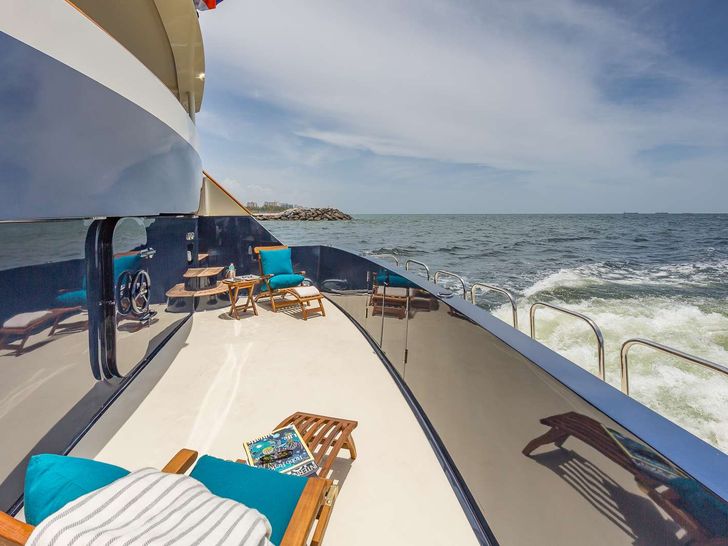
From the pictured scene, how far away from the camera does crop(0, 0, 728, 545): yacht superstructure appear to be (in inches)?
37.5

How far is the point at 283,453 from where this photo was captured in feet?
5.87

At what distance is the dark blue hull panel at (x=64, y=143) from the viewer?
38.7 inches

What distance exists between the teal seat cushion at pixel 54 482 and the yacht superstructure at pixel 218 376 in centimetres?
71

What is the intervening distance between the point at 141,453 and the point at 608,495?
237 cm

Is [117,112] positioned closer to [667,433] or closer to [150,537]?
[150,537]

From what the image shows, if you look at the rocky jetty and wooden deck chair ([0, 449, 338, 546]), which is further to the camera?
the rocky jetty

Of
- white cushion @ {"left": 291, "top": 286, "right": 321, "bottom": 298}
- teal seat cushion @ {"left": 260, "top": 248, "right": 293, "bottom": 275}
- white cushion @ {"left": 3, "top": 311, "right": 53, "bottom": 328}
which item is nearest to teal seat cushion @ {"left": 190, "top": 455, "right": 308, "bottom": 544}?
white cushion @ {"left": 3, "top": 311, "right": 53, "bottom": 328}

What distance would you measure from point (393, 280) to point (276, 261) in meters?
2.93

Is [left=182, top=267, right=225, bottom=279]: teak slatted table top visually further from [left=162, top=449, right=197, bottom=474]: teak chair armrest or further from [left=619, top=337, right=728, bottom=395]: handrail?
[left=619, top=337, right=728, bottom=395]: handrail

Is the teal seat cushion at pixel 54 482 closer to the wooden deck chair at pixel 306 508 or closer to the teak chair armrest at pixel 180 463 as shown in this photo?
the wooden deck chair at pixel 306 508

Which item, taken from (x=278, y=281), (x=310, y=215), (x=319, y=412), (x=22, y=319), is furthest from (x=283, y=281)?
(x=310, y=215)

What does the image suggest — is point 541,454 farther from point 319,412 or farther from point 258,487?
point 319,412

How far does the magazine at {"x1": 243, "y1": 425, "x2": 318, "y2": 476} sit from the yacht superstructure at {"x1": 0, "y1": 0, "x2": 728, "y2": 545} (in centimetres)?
28

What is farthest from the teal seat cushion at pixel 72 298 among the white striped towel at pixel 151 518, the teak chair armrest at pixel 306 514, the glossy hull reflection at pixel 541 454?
the glossy hull reflection at pixel 541 454
